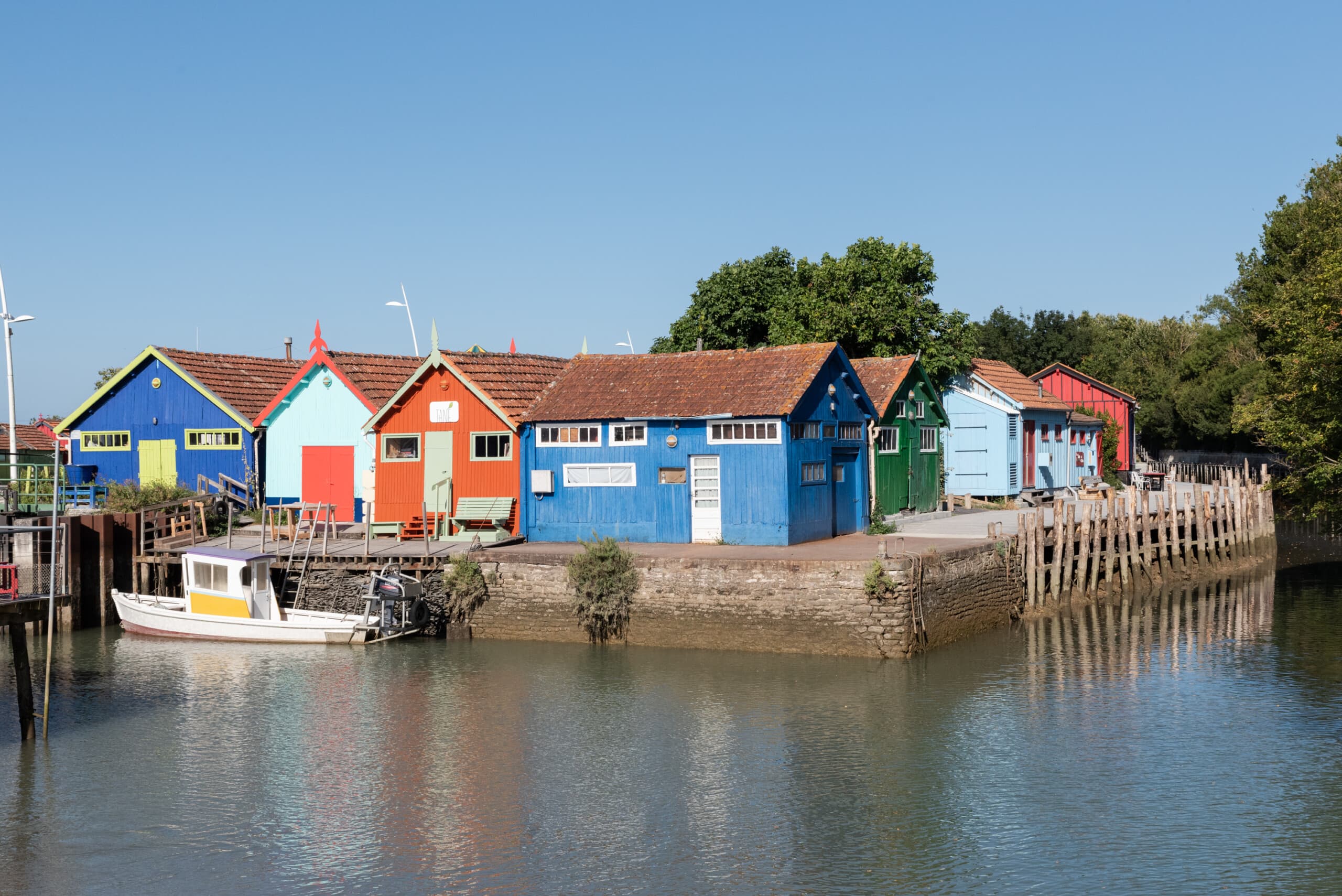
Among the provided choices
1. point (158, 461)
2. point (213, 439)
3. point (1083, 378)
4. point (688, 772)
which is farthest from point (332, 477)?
point (1083, 378)

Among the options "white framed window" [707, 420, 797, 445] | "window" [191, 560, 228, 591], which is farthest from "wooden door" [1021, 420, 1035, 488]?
"window" [191, 560, 228, 591]

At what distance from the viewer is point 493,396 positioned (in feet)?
116

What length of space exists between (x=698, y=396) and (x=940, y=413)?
574 inches

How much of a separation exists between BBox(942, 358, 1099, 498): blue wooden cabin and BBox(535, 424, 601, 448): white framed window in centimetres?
1697

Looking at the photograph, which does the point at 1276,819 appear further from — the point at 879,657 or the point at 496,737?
the point at 496,737

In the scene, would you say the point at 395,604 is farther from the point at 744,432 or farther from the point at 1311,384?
the point at 1311,384

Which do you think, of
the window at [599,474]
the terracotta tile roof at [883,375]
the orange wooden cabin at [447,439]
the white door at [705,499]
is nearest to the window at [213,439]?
the orange wooden cabin at [447,439]

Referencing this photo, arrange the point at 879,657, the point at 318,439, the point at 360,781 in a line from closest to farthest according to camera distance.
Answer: the point at 360,781 < the point at 879,657 < the point at 318,439

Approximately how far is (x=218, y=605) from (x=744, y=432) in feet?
45.0

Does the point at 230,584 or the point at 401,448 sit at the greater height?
the point at 401,448

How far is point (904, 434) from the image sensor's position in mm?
41438

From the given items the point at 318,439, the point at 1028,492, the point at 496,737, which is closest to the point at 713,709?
the point at 496,737

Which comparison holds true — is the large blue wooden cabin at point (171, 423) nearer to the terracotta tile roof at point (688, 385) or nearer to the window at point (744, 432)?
the terracotta tile roof at point (688, 385)

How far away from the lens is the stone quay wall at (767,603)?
27094 millimetres
